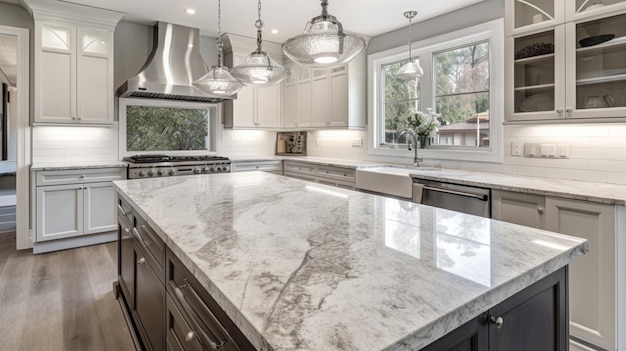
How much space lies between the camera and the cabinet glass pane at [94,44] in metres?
3.87

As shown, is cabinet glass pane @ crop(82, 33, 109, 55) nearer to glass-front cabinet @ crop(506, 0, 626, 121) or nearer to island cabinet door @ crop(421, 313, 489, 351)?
glass-front cabinet @ crop(506, 0, 626, 121)

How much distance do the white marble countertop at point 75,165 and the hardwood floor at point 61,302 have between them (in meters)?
0.91

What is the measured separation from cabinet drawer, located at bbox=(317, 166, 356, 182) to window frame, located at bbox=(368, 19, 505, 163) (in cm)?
61

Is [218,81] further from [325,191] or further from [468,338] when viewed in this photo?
[468,338]

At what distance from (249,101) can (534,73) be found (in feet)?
11.8

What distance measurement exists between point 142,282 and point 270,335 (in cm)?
148

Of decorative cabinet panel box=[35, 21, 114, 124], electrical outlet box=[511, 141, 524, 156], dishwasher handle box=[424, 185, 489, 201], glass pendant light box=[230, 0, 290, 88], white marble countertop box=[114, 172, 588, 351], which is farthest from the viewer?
decorative cabinet panel box=[35, 21, 114, 124]

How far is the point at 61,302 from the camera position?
2.62m

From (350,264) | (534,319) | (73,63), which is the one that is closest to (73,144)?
(73,63)


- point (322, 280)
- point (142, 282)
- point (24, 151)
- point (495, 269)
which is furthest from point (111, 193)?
point (495, 269)

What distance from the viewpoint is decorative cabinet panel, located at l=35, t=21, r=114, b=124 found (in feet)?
11.9

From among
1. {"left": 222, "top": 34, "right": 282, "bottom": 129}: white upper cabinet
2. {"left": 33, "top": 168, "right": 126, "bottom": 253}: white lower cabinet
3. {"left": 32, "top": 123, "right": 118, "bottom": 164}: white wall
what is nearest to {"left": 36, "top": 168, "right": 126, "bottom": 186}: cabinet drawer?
{"left": 33, "top": 168, "right": 126, "bottom": 253}: white lower cabinet

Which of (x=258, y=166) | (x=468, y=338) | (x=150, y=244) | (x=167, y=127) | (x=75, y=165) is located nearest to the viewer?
(x=468, y=338)

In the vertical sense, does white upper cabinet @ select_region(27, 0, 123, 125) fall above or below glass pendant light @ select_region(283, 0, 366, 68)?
above
